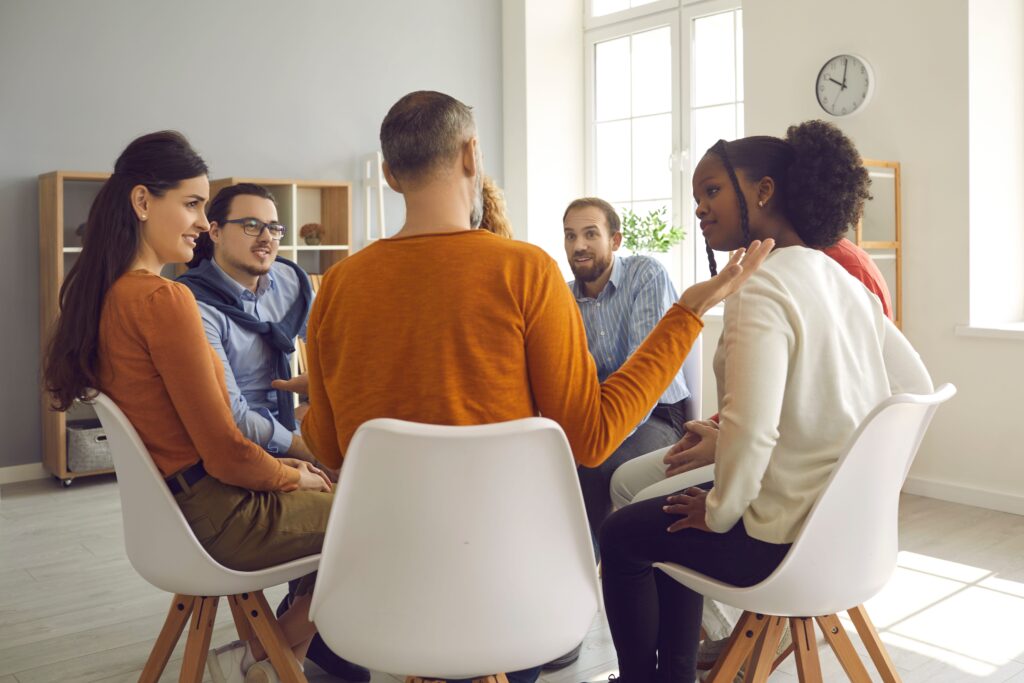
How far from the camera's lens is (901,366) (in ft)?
6.16

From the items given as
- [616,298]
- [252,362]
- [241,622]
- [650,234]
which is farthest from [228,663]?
[650,234]

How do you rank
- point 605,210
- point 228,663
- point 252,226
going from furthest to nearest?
point 605,210
point 252,226
point 228,663

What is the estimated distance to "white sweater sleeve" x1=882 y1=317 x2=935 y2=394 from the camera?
187 centimetres

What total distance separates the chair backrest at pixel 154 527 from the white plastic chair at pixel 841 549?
0.87m

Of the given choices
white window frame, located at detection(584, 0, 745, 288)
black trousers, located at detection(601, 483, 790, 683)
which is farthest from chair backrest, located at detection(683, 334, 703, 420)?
white window frame, located at detection(584, 0, 745, 288)

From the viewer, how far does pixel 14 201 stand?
4.82 metres

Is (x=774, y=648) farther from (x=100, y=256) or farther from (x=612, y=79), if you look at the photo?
(x=612, y=79)

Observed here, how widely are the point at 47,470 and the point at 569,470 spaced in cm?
444

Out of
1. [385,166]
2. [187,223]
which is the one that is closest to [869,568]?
[385,166]

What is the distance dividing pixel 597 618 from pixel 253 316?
1.35 meters

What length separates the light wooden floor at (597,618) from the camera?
8.29 ft

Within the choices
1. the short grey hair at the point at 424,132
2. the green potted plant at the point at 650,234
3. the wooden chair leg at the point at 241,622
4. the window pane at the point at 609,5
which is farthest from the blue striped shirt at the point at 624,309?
the window pane at the point at 609,5

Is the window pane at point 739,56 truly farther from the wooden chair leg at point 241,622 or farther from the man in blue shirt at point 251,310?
the wooden chair leg at point 241,622

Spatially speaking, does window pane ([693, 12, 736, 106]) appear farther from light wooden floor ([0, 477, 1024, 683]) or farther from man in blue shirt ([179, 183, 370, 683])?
man in blue shirt ([179, 183, 370, 683])
